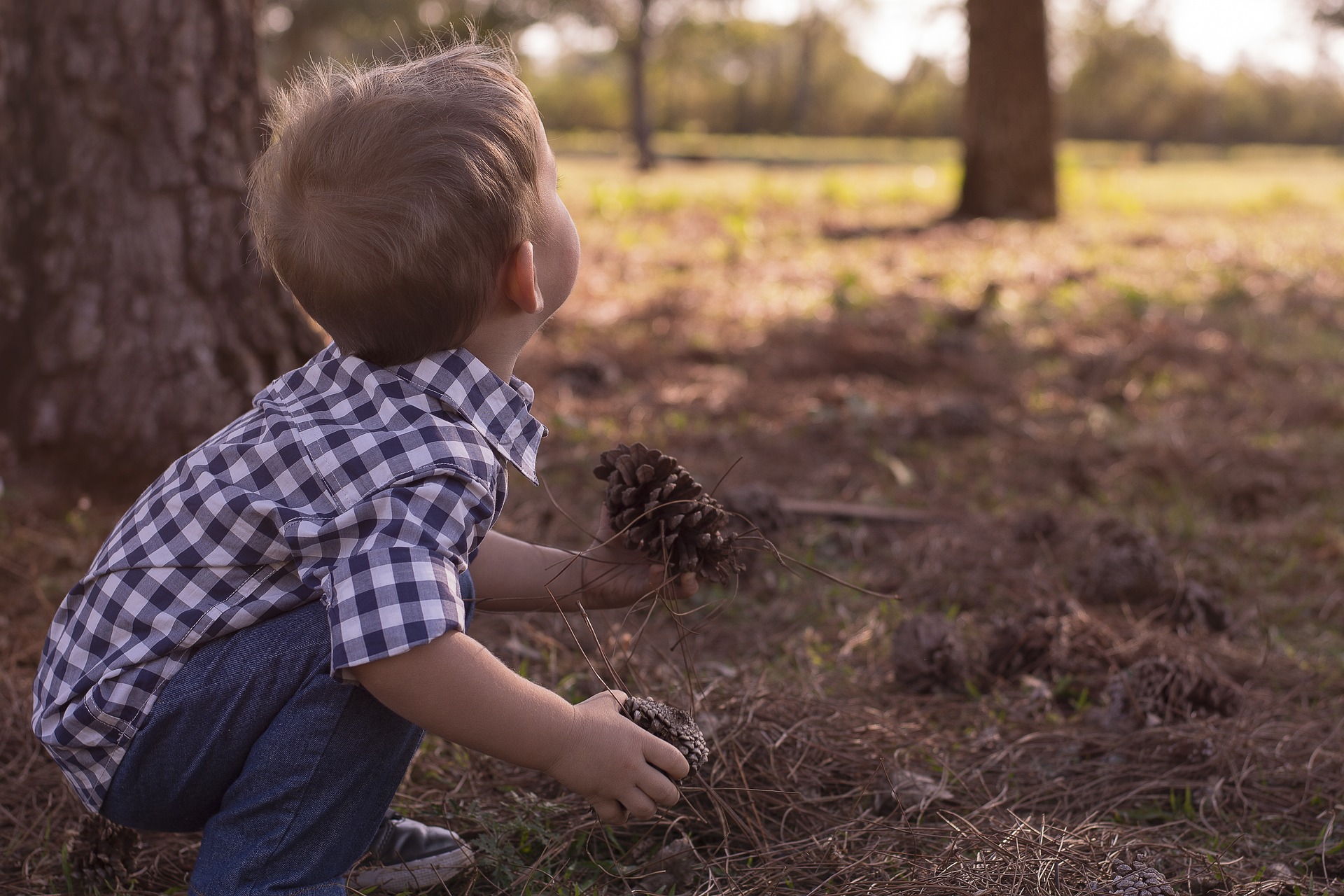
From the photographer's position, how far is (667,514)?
1.53m

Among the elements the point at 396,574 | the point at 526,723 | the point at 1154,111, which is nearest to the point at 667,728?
the point at 526,723

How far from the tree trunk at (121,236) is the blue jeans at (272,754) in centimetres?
166

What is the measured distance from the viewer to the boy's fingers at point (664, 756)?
1392 mm

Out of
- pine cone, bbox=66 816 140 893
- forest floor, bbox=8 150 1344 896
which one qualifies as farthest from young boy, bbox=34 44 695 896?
forest floor, bbox=8 150 1344 896

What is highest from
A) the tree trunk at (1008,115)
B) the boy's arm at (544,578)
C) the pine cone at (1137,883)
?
the tree trunk at (1008,115)

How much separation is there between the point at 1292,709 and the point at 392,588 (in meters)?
1.82

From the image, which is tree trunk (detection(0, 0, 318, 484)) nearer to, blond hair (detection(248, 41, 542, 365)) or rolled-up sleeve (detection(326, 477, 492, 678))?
blond hair (detection(248, 41, 542, 365))

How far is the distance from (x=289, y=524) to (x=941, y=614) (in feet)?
5.52

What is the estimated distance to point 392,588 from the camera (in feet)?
4.10

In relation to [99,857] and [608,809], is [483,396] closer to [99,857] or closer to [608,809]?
[608,809]

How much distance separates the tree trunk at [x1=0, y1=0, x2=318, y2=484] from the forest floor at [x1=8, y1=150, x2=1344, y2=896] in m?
0.24

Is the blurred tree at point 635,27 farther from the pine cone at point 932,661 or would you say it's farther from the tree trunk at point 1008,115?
the pine cone at point 932,661

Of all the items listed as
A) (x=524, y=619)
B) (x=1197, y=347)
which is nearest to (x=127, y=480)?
(x=524, y=619)

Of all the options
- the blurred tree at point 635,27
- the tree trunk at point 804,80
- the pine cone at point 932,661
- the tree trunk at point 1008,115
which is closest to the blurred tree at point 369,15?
the blurred tree at point 635,27
